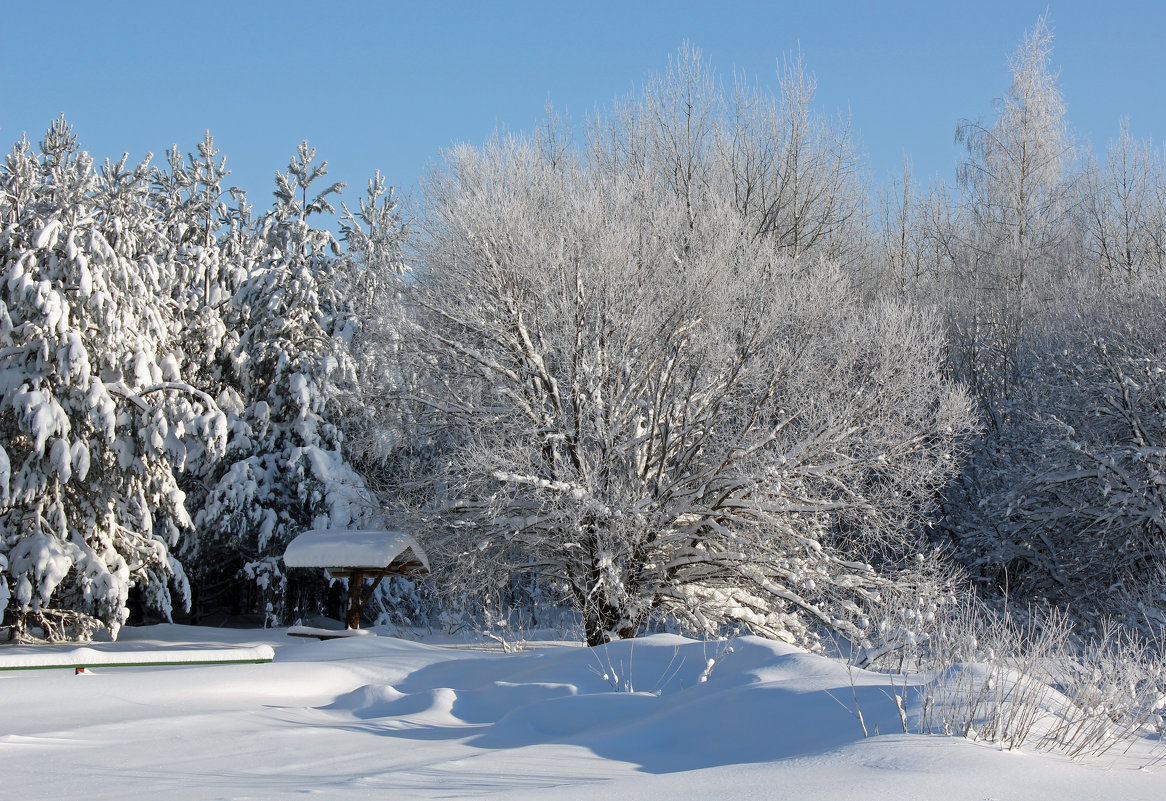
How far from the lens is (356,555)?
13711 mm

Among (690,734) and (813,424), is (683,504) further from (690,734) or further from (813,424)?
(690,734)

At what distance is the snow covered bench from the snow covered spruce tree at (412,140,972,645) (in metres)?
4.11

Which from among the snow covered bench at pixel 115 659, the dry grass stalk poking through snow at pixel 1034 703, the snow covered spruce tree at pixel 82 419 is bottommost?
the snow covered bench at pixel 115 659

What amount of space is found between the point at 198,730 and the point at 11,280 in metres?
9.85

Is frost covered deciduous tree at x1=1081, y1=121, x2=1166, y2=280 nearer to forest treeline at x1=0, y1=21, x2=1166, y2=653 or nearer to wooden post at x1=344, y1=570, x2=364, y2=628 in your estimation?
forest treeline at x1=0, y1=21, x2=1166, y2=653

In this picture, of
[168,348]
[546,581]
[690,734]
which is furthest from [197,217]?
[690,734]

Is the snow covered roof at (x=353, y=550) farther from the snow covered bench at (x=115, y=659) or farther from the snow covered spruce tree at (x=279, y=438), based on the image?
the snow covered spruce tree at (x=279, y=438)

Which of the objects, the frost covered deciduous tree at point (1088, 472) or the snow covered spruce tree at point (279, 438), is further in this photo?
the snow covered spruce tree at point (279, 438)

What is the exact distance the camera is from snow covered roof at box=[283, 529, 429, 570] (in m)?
13.7

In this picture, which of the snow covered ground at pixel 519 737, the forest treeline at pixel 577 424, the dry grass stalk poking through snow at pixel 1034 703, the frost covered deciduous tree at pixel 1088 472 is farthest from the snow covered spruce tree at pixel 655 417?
the dry grass stalk poking through snow at pixel 1034 703

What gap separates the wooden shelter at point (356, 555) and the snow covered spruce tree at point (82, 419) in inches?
93.2

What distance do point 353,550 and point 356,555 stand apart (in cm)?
10

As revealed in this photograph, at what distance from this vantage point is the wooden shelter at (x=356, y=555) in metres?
13.7

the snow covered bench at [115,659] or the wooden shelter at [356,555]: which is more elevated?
the wooden shelter at [356,555]
